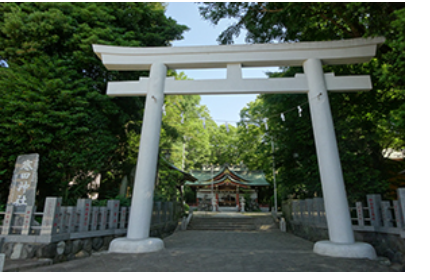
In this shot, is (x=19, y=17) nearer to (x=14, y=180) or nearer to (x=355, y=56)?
(x=14, y=180)

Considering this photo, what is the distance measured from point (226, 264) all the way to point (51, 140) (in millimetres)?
6356

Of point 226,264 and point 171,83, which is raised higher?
point 171,83

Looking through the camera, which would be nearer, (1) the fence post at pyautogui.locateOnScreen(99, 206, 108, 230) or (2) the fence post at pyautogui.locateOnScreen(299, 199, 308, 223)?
(1) the fence post at pyautogui.locateOnScreen(99, 206, 108, 230)

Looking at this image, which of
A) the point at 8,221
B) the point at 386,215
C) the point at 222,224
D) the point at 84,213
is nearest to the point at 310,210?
the point at 386,215

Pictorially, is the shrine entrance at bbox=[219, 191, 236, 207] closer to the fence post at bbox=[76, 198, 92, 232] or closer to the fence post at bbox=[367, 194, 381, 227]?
the fence post at bbox=[367, 194, 381, 227]

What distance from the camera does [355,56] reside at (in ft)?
16.9

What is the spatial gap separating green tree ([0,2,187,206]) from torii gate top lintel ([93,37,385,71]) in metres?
2.83

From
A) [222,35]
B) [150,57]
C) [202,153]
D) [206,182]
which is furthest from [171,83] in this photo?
[202,153]

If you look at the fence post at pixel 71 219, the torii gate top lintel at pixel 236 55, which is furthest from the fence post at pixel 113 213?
the torii gate top lintel at pixel 236 55

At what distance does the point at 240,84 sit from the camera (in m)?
5.25

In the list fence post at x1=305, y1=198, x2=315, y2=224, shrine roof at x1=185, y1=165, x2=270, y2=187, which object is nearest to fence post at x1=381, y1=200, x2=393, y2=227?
fence post at x1=305, y1=198, x2=315, y2=224

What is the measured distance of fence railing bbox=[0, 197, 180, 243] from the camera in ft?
14.5

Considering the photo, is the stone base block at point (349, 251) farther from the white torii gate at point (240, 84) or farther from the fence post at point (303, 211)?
the fence post at point (303, 211)

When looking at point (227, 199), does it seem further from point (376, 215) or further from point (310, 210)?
point (376, 215)
